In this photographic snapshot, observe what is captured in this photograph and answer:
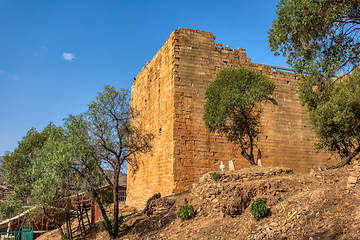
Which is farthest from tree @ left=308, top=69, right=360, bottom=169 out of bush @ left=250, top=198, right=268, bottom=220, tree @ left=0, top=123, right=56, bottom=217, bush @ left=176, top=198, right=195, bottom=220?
tree @ left=0, top=123, right=56, bottom=217

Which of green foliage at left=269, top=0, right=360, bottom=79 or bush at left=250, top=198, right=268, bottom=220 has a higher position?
green foliage at left=269, top=0, right=360, bottom=79

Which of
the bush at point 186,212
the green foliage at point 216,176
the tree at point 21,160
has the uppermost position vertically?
the tree at point 21,160

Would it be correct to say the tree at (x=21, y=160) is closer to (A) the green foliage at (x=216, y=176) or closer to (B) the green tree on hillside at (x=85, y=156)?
(B) the green tree on hillside at (x=85, y=156)

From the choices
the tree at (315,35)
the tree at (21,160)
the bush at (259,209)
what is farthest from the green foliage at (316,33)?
the tree at (21,160)

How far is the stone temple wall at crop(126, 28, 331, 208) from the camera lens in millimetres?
16438

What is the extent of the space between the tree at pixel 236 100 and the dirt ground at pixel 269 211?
2.97m

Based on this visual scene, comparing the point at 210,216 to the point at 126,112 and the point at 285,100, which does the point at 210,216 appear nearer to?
the point at 126,112

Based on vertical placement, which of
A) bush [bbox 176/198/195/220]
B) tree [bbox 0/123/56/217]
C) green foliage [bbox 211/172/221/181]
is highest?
tree [bbox 0/123/56/217]

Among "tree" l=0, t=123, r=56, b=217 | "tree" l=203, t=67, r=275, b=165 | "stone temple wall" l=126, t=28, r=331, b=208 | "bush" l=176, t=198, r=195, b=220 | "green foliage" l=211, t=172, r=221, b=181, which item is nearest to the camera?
"bush" l=176, t=198, r=195, b=220

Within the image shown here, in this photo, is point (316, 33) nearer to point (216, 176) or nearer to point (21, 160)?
point (216, 176)

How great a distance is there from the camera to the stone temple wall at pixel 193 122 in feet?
53.9

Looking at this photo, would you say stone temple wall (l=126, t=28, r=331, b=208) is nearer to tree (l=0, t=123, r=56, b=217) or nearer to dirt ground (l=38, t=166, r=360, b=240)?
dirt ground (l=38, t=166, r=360, b=240)

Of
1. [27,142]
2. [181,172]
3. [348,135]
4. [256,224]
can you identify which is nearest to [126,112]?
[181,172]

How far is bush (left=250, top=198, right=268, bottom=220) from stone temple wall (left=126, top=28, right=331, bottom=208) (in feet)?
21.1
